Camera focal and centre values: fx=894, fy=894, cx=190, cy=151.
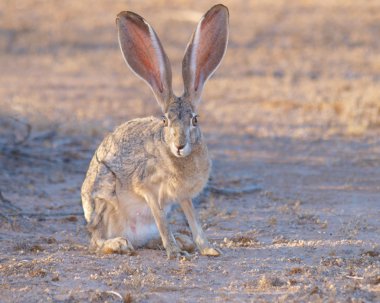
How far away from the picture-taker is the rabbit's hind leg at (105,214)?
18.9 feet

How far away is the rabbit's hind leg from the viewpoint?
5750 millimetres

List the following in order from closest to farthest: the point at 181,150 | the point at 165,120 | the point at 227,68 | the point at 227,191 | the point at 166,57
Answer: the point at 181,150
the point at 165,120
the point at 166,57
the point at 227,191
the point at 227,68

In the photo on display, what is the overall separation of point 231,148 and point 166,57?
13.9 ft

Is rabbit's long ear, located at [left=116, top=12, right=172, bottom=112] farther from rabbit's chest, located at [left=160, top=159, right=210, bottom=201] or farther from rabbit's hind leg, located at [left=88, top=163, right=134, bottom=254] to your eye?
rabbit's hind leg, located at [left=88, top=163, right=134, bottom=254]

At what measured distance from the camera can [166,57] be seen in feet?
18.2

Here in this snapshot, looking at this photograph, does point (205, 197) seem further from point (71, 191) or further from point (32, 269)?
point (32, 269)

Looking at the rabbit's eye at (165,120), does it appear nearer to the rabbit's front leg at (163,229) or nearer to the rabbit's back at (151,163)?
the rabbit's back at (151,163)

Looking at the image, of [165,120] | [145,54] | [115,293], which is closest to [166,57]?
[145,54]

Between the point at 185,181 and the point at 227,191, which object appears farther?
the point at 227,191

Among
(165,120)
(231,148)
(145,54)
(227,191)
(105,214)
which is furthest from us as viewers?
(231,148)

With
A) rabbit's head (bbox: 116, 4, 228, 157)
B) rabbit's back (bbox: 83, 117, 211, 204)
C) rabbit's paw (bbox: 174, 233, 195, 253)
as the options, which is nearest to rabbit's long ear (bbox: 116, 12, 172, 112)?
rabbit's head (bbox: 116, 4, 228, 157)

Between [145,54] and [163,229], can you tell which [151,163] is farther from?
[145,54]

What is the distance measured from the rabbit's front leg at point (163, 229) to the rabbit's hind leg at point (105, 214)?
0.28m

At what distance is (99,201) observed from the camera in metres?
5.78
